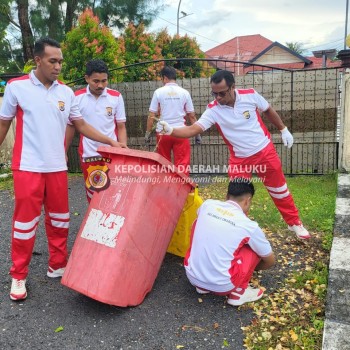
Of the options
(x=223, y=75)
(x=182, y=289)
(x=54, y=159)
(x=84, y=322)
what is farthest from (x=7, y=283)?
(x=223, y=75)

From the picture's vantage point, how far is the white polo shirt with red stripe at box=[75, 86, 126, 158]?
Answer: 4.04 m

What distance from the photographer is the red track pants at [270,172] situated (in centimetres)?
384

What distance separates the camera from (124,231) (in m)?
2.71

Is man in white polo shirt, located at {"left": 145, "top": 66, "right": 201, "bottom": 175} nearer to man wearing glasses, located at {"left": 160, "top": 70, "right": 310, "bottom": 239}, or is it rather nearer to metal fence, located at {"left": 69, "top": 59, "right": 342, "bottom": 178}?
metal fence, located at {"left": 69, "top": 59, "right": 342, "bottom": 178}

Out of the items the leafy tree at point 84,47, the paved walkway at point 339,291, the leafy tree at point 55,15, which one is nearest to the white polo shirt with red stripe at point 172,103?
the paved walkway at point 339,291

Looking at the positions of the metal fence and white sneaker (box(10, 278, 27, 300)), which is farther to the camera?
the metal fence

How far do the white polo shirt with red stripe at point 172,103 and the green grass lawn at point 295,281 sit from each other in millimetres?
1765

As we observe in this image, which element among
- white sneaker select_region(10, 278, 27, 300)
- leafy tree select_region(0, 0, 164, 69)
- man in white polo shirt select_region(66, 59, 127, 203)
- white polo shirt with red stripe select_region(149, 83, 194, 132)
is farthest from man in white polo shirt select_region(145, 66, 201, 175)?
leafy tree select_region(0, 0, 164, 69)

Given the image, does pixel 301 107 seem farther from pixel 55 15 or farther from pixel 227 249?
pixel 55 15

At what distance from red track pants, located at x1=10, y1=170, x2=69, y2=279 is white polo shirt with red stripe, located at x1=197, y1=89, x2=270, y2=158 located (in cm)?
161

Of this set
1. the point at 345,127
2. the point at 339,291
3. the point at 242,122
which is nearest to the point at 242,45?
the point at 345,127

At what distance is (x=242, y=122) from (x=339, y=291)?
1776mm

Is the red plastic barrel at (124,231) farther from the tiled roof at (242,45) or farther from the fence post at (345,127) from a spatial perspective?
the tiled roof at (242,45)

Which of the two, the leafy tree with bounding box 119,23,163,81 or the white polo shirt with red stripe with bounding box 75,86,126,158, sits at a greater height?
the leafy tree with bounding box 119,23,163,81
